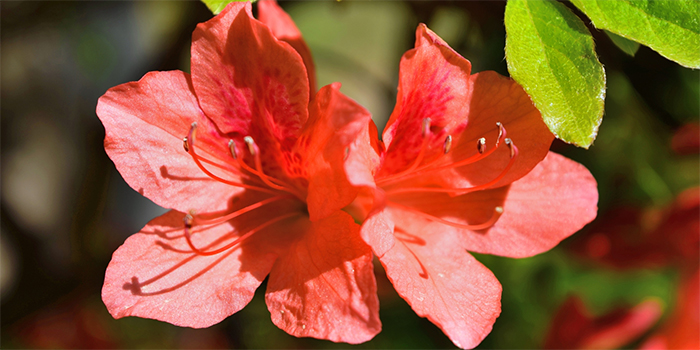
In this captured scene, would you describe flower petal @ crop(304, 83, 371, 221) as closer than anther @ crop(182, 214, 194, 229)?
Yes

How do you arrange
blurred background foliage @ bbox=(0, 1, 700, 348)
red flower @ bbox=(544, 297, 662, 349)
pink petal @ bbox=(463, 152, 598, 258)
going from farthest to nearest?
1. red flower @ bbox=(544, 297, 662, 349)
2. blurred background foliage @ bbox=(0, 1, 700, 348)
3. pink petal @ bbox=(463, 152, 598, 258)

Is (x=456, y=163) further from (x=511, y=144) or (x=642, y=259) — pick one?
(x=642, y=259)

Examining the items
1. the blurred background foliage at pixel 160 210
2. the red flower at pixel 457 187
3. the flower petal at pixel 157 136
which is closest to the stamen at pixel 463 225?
the red flower at pixel 457 187

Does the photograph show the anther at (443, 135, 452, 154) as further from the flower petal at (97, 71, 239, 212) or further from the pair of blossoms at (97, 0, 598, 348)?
the flower petal at (97, 71, 239, 212)

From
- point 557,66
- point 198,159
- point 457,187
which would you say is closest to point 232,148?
point 198,159

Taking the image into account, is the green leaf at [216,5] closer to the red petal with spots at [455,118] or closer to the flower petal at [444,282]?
the red petal with spots at [455,118]

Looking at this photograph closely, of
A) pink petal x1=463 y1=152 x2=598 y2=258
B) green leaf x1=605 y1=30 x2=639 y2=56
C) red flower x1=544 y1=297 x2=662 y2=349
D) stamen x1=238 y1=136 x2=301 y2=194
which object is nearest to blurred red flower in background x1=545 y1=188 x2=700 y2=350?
red flower x1=544 y1=297 x2=662 y2=349
